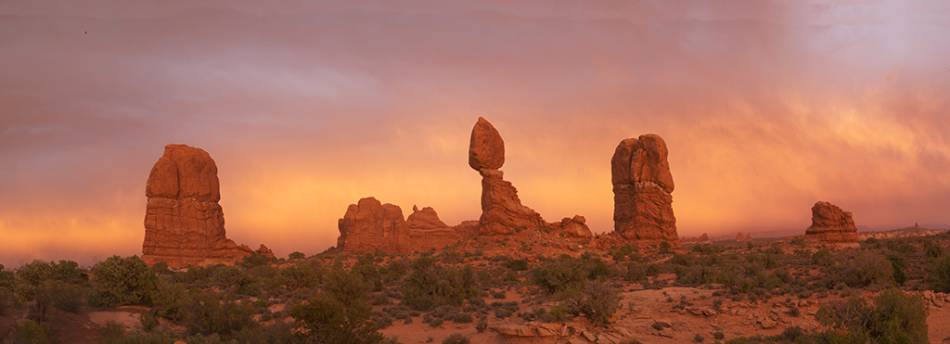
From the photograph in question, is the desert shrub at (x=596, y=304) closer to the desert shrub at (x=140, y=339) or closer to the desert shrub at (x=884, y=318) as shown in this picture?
the desert shrub at (x=884, y=318)

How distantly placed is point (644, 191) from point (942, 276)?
29.2 m

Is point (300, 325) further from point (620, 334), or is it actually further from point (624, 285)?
point (624, 285)

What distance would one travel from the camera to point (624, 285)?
35406 millimetres

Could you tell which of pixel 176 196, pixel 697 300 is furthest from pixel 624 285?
pixel 176 196

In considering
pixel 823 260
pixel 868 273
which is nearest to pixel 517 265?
pixel 823 260

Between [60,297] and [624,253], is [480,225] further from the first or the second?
[60,297]

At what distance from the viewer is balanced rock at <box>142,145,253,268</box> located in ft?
166

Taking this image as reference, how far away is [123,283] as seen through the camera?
89.8 ft

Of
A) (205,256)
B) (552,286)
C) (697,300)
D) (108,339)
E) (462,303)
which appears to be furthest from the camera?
(205,256)

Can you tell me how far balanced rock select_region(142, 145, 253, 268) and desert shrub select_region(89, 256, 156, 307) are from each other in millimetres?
22475

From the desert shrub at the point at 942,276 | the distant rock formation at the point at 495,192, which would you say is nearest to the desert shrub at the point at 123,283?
the distant rock formation at the point at 495,192

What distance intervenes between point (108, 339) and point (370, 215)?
129 feet

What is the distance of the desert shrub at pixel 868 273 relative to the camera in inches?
1144

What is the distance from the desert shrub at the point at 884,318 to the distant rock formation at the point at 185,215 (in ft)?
138
